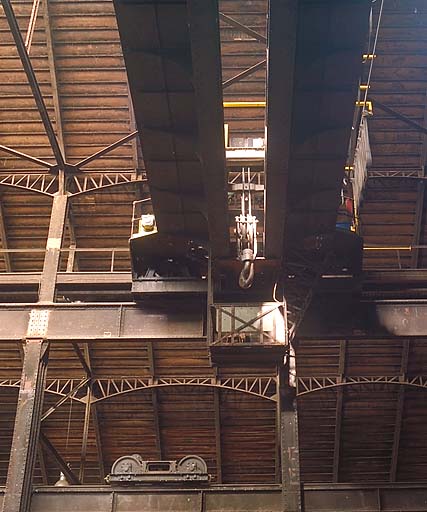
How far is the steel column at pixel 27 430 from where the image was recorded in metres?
11.6

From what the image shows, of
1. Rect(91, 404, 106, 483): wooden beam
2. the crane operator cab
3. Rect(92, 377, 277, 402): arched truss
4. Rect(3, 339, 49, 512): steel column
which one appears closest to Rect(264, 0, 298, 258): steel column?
the crane operator cab

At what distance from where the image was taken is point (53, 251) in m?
15.3

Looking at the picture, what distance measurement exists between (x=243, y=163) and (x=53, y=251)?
615 centimetres

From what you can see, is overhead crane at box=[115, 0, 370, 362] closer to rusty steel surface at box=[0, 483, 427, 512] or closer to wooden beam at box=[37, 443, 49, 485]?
rusty steel surface at box=[0, 483, 427, 512]

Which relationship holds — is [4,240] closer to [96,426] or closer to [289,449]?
[96,426]

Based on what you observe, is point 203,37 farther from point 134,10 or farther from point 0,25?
point 0,25

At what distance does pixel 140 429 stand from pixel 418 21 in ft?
57.6

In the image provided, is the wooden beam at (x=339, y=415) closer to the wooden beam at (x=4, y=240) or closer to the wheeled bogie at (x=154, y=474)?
the wheeled bogie at (x=154, y=474)

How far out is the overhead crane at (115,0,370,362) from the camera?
23.0 ft

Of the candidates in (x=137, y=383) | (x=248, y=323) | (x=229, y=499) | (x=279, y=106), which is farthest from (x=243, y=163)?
(x=137, y=383)

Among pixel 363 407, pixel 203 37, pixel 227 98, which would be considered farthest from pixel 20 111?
pixel 363 407

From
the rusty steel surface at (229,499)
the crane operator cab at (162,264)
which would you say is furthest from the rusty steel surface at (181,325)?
the crane operator cab at (162,264)

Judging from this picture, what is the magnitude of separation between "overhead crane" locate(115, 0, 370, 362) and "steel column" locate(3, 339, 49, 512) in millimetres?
2687

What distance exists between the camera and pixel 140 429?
76.7 ft
